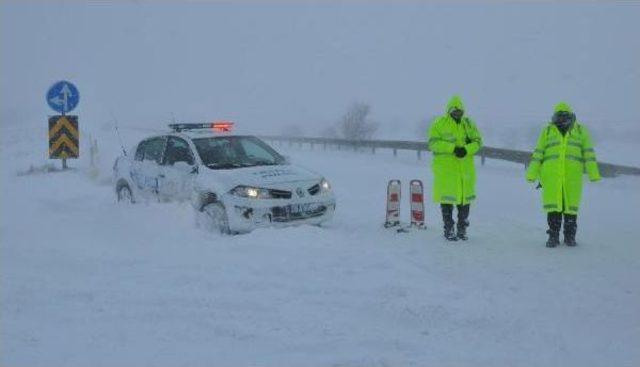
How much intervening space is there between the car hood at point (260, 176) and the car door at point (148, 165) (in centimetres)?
146

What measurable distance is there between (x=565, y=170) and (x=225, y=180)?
14.4 feet

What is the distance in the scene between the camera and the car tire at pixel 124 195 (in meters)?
11.7

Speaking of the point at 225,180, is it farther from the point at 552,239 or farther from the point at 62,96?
the point at 62,96

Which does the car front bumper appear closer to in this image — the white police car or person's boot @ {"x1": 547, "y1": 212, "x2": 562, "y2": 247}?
the white police car

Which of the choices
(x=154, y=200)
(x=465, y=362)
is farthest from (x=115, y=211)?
(x=465, y=362)

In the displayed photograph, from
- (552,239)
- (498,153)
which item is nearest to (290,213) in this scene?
(552,239)

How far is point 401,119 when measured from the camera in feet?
343

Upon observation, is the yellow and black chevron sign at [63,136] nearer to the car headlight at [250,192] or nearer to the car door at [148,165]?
the car door at [148,165]

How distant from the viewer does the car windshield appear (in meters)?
10.1

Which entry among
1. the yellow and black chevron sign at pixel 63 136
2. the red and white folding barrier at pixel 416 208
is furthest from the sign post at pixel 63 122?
the red and white folding barrier at pixel 416 208

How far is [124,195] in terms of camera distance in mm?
11953

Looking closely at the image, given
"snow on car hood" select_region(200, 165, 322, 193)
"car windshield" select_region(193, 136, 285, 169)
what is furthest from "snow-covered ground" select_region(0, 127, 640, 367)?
"car windshield" select_region(193, 136, 285, 169)

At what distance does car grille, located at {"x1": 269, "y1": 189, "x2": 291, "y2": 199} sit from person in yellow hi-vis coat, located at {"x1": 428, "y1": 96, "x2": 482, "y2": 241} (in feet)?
6.46

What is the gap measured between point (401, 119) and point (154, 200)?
95447 millimetres
